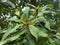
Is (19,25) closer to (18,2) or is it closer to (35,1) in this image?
(18,2)

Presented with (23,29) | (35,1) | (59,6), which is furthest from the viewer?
(59,6)

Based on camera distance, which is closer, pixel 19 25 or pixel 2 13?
pixel 19 25

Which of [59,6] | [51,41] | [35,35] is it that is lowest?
[59,6]

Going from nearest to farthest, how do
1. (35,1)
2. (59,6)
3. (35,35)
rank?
1. (35,35)
2. (35,1)
3. (59,6)

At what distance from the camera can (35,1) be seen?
346cm

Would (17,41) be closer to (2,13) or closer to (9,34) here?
(9,34)

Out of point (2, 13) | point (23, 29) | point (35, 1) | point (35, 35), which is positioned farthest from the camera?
point (35, 1)

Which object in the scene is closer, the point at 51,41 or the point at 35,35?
the point at 35,35

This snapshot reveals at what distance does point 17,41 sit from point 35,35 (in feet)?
0.64

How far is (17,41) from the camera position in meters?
1.68

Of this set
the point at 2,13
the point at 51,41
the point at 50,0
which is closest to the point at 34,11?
the point at 51,41

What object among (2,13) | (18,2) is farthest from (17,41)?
(18,2)

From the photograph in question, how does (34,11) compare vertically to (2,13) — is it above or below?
above

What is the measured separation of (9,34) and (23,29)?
0.40 ft
